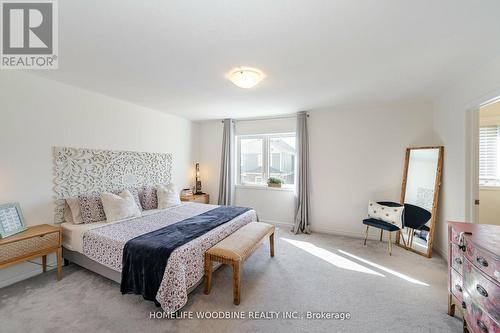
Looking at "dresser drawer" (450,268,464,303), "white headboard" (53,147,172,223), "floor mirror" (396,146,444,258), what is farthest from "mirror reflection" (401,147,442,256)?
"white headboard" (53,147,172,223)

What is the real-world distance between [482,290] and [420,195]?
7.75 ft

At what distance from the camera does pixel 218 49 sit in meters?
1.90

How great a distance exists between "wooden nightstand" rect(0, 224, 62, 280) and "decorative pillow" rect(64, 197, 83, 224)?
0.84ft

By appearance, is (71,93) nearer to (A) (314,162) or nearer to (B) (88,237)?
(B) (88,237)

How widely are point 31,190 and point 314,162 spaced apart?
4.40m

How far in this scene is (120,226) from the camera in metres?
2.63

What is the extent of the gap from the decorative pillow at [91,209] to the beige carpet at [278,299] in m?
0.65

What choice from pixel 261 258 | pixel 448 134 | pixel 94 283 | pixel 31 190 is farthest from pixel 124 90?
pixel 448 134

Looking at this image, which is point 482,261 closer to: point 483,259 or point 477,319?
point 483,259

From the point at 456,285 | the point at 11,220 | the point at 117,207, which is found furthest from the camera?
the point at 117,207

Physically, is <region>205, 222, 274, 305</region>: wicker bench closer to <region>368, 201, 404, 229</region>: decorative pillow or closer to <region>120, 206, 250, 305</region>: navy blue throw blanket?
<region>120, 206, 250, 305</region>: navy blue throw blanket

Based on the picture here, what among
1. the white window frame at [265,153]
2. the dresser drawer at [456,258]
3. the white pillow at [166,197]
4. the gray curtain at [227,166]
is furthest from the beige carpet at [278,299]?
the gray curtain at [227,166]

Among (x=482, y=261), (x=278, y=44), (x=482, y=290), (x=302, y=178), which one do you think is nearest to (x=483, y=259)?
(x=482, y=261)

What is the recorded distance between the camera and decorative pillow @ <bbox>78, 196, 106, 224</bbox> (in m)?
2.75
